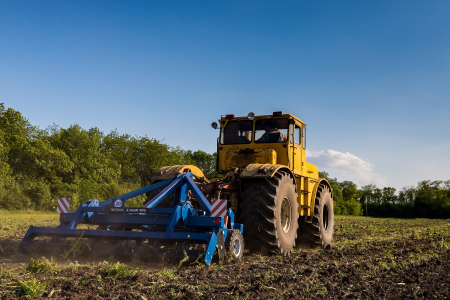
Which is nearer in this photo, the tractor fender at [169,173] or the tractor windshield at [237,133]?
the tractor fender at [169,173]

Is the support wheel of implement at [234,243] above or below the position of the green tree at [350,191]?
below

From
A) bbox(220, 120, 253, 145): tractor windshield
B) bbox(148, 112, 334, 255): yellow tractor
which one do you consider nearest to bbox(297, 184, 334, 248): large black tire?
bbox(148, 112, 334, 255): yellow tractor

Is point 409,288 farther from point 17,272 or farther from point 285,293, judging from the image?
point 17,272

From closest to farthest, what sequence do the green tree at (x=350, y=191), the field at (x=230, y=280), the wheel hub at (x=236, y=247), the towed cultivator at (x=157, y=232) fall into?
the field at (x=230, y=280)
the towed cultivator at (x=157, y=232)
the wheel hub at (x=236, y=247)
the green tree at (x=350, y=191)

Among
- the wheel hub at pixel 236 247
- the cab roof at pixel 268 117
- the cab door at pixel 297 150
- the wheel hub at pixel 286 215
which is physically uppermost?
the cab roof at pixel 268 117

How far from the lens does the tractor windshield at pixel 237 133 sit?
9.15 meters

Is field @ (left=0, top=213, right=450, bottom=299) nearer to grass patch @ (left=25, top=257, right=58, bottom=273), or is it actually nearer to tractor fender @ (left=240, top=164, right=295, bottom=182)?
grass patch @ (left=25, top=257, right=58, bottom=273)

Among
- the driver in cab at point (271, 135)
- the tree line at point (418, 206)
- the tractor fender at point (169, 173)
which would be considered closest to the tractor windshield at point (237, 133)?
the driver in cab at point (271, 135)

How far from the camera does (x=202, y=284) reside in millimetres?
4371

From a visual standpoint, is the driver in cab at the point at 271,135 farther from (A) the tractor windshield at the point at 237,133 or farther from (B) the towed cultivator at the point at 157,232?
(B) the towed cultivator at the point at 157,232

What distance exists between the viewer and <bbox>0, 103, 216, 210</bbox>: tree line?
30.1 m

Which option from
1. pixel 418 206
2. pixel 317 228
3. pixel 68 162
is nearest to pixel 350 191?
pixel 418 206

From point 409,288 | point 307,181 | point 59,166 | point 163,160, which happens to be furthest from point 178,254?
point 163,160

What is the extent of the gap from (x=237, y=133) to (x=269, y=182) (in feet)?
7.82
